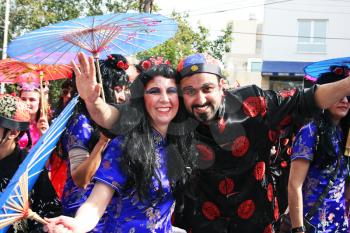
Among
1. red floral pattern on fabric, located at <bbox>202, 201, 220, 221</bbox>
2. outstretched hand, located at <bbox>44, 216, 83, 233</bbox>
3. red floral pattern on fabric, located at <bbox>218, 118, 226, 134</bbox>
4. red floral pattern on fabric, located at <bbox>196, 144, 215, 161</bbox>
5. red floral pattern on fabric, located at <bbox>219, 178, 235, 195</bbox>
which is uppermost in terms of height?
red floral pattern on fabric, located at <bbox>218, 118, 226, 134</bbox>

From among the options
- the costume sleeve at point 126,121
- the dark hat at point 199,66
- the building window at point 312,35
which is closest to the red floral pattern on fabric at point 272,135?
the dark hat at point 199,66

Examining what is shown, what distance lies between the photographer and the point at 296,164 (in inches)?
136

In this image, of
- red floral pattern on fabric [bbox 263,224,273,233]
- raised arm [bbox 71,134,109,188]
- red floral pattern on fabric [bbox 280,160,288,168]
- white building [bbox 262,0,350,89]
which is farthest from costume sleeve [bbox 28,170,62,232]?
white building [bbox 262,0,350,89]

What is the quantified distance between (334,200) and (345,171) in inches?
9.4

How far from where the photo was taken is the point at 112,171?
2395 mm

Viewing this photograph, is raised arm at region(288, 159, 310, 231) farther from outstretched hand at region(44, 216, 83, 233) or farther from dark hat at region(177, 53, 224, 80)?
outstretched hand at region(44, 216, 83, 233)

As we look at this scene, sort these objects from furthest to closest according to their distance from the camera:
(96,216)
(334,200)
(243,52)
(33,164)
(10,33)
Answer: (243,52)
(10,33)
(334,200)
(33,164)
(96,216)

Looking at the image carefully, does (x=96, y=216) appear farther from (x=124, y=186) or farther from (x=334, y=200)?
(x=334, y=200)

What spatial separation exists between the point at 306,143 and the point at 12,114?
2068mm

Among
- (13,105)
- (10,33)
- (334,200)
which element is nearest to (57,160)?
(13,105)

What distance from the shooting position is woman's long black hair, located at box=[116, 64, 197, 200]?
2.43 meters

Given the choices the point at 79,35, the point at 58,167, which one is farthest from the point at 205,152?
the point at 58,167

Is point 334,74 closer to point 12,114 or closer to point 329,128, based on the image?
point 329,128

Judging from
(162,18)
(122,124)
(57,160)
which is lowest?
(57,160)
